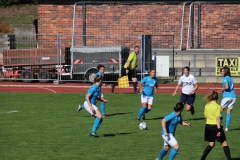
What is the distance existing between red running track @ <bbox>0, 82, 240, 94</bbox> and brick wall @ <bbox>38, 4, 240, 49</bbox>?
508 centimetres

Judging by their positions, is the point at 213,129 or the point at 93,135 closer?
the point at 213,129

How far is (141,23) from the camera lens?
134 ft

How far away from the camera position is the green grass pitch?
687 inches

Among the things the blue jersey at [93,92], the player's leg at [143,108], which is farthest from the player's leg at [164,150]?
the player's leg at [143,108]

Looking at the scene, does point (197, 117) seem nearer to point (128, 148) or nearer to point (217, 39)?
point (128, 148)

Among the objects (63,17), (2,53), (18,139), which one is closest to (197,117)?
(18,139)

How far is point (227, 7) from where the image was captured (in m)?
40.0

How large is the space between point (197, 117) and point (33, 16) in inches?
1934

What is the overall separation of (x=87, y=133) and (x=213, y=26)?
21353 millimetres

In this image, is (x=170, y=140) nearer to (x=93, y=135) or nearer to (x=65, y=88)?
(x=93, y=135)

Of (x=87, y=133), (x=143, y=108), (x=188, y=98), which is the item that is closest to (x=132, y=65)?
(x=188, y=98)

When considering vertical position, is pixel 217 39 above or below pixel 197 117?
above

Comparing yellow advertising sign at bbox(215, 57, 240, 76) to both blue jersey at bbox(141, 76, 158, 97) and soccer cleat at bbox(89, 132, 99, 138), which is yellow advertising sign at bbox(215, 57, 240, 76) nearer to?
blue jersey at bbox(141, 76, 158, 97)

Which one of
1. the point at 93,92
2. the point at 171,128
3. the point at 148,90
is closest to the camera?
the point at 171,128
